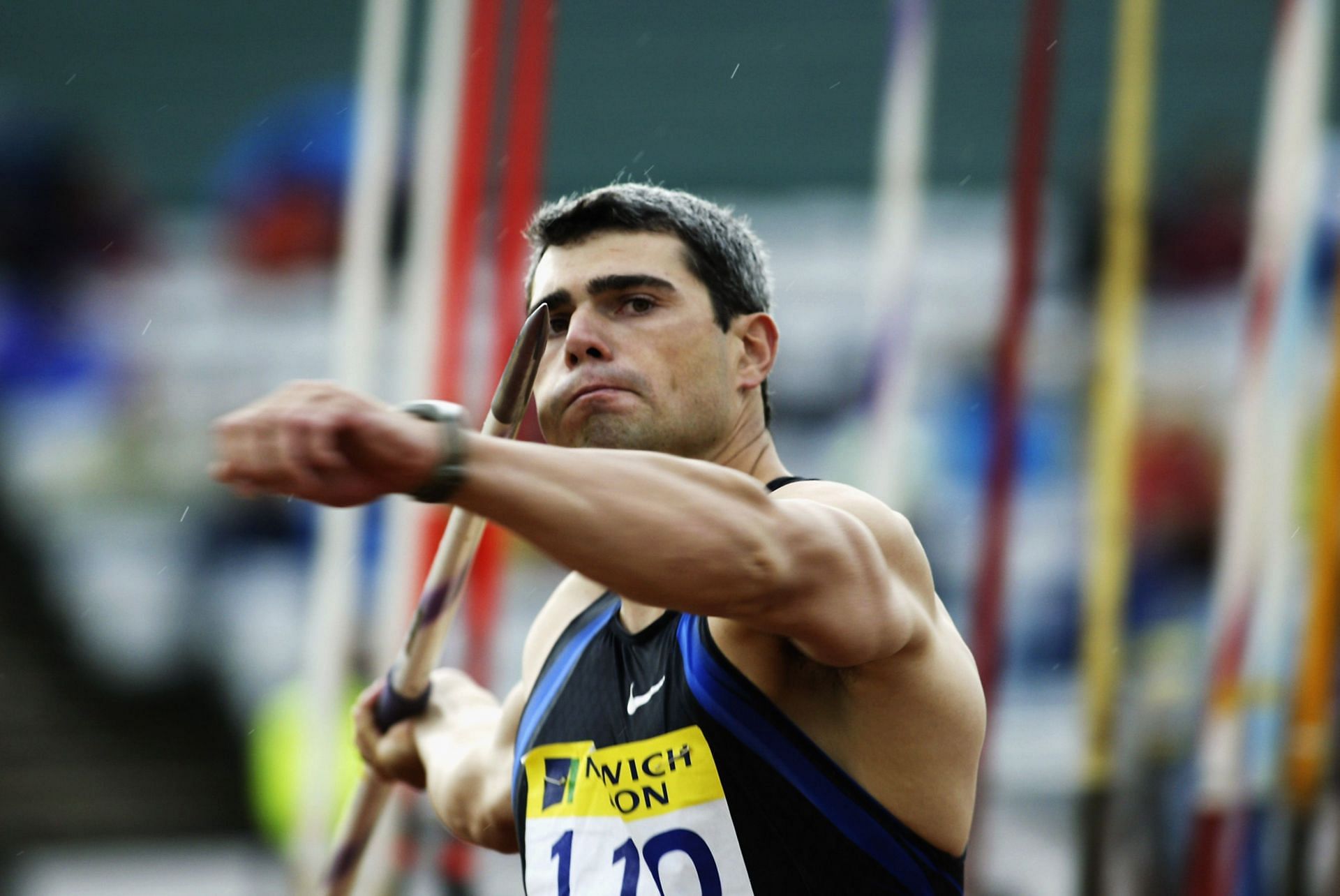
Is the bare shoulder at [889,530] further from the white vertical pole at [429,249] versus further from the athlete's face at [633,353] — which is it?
the white vertical pole at [429,249]

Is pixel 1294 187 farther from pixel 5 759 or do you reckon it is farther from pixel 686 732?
pixel 5 759

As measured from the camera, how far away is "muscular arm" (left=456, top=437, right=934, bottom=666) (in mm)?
1622

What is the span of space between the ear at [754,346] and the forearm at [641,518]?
76cm

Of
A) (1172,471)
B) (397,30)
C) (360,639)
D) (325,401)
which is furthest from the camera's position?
(1172,471)

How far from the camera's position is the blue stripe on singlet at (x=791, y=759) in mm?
2047

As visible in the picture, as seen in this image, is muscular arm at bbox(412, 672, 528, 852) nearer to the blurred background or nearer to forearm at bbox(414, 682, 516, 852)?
forearm at bbox(414, 682, 516, 852)

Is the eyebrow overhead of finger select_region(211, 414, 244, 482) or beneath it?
overhead

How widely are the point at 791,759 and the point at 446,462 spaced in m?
0.71

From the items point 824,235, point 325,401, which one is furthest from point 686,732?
point 824,235

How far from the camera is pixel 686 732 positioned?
2.12 metres

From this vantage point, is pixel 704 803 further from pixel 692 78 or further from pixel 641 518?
pixel 692 78

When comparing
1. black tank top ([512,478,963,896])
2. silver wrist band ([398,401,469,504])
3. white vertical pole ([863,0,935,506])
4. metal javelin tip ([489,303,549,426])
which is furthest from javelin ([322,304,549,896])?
white vertical pole ([863,0,935,506])

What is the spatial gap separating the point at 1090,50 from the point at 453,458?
905 cm

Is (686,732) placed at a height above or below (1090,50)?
below
